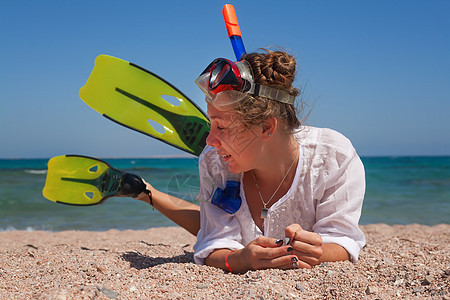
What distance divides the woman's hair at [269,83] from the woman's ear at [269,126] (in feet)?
0.06

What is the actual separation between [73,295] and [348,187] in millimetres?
1329

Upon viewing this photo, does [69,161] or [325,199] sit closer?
[325,199]

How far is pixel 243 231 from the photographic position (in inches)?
86.7

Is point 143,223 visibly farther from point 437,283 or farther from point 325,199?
point 437,283

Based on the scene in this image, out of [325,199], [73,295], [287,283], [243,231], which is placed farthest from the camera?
[243,231]

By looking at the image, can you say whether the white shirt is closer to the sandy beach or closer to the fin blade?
the sandy beach

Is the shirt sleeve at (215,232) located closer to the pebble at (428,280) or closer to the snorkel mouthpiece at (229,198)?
the snorkel mouthpiece at (229,198)

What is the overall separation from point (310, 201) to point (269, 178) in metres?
0.25

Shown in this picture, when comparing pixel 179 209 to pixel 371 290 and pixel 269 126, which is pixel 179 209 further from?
pixel 371 290

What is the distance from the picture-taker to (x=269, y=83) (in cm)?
193

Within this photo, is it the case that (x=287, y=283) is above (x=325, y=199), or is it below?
below

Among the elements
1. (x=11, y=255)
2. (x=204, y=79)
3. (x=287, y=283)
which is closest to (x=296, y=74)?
(x=204, y=79)

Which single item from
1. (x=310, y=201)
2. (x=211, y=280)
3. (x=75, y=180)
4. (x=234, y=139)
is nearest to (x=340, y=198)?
(x=310, y=201)

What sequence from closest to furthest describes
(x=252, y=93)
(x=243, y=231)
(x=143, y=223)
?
(x=252, y=93) → (x=243, y=231) → (x=143, y=223)
